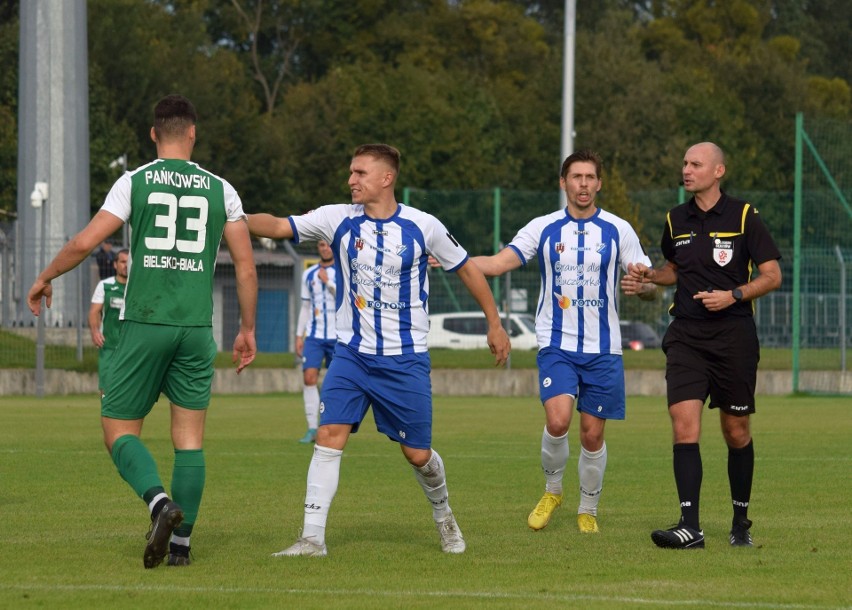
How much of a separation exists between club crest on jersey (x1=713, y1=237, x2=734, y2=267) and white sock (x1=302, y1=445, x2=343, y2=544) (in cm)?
241

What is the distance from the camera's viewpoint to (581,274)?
10.5m

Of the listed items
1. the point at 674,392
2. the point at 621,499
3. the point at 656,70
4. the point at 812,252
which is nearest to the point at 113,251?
the point at 812,252

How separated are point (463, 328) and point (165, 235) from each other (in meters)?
20.9

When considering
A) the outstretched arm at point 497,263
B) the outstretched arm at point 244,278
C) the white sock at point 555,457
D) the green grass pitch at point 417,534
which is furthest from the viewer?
the white sock at point 555,457

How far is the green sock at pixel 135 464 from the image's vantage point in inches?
325

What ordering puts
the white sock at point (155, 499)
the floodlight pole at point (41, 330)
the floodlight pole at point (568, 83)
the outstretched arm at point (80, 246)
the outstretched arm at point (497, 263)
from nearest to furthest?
the white sock at point (155, 499) < the outstretched arm at point (80, 246) < the outstretched arm at point (497, 263) < the floodlight pole at point (41, 330) < the floodlight pole at point (568, 83)

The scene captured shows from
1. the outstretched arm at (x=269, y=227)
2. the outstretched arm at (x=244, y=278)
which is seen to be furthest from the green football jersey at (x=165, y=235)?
the outstretched arm at (x=269, y=227)

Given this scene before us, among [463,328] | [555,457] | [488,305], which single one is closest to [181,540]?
[488,305]

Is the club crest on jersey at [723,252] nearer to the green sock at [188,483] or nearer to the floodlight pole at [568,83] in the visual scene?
the green sock at [188,483]

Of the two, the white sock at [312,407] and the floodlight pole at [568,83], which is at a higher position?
the floodlight pole at [568,83]

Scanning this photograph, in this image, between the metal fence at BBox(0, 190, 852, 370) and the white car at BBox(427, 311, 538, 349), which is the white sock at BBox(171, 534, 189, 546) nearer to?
the metal fence at BBox(0, 190, 852, 370)

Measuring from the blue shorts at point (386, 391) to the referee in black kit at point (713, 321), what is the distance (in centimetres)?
148

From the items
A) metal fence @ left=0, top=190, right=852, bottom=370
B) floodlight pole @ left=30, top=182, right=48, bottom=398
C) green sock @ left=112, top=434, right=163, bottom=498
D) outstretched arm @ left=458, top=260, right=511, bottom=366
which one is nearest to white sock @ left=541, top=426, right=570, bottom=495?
outstretched arm @ left=458, top=260, right=511, bottom=366

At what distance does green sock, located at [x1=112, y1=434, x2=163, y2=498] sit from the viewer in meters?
8.25
